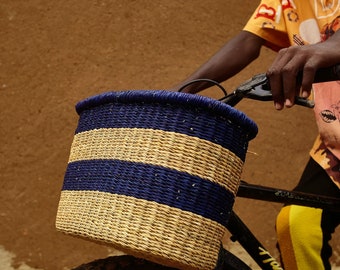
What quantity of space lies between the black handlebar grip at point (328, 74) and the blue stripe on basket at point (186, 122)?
20 cm

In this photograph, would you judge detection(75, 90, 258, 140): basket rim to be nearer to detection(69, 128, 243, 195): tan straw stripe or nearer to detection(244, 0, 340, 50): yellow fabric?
detection(69, 128, 243, 195): tan straw stripe

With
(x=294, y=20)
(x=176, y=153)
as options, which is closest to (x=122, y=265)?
(x=176, y=153)

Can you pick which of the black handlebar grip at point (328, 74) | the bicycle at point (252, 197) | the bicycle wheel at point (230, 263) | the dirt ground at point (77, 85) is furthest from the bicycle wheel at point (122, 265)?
the dirt ground at point (77, 85)

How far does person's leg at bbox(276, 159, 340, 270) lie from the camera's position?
1.58 meters

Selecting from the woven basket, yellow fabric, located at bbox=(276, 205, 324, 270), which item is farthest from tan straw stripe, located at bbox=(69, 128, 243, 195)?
yellow fabric, located at bbox=(276, 205, 324, 270)

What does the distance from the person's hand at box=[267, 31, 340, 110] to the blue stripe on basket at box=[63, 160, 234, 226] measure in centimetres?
23

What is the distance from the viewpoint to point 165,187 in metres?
0.99

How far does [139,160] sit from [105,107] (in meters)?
0.14

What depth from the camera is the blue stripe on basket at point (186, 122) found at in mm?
1002

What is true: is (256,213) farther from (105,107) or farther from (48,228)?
(105,107)

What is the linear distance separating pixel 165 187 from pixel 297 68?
0.35 m

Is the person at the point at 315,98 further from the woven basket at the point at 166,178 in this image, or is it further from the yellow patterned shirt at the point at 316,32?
the woven basket at the point at 166,178

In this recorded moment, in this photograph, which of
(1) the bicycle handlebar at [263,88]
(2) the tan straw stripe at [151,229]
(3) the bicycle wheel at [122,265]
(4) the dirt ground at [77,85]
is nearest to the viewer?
(2) the tan straw stripe at [151,229]

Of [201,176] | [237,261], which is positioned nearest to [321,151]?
[237,261]
